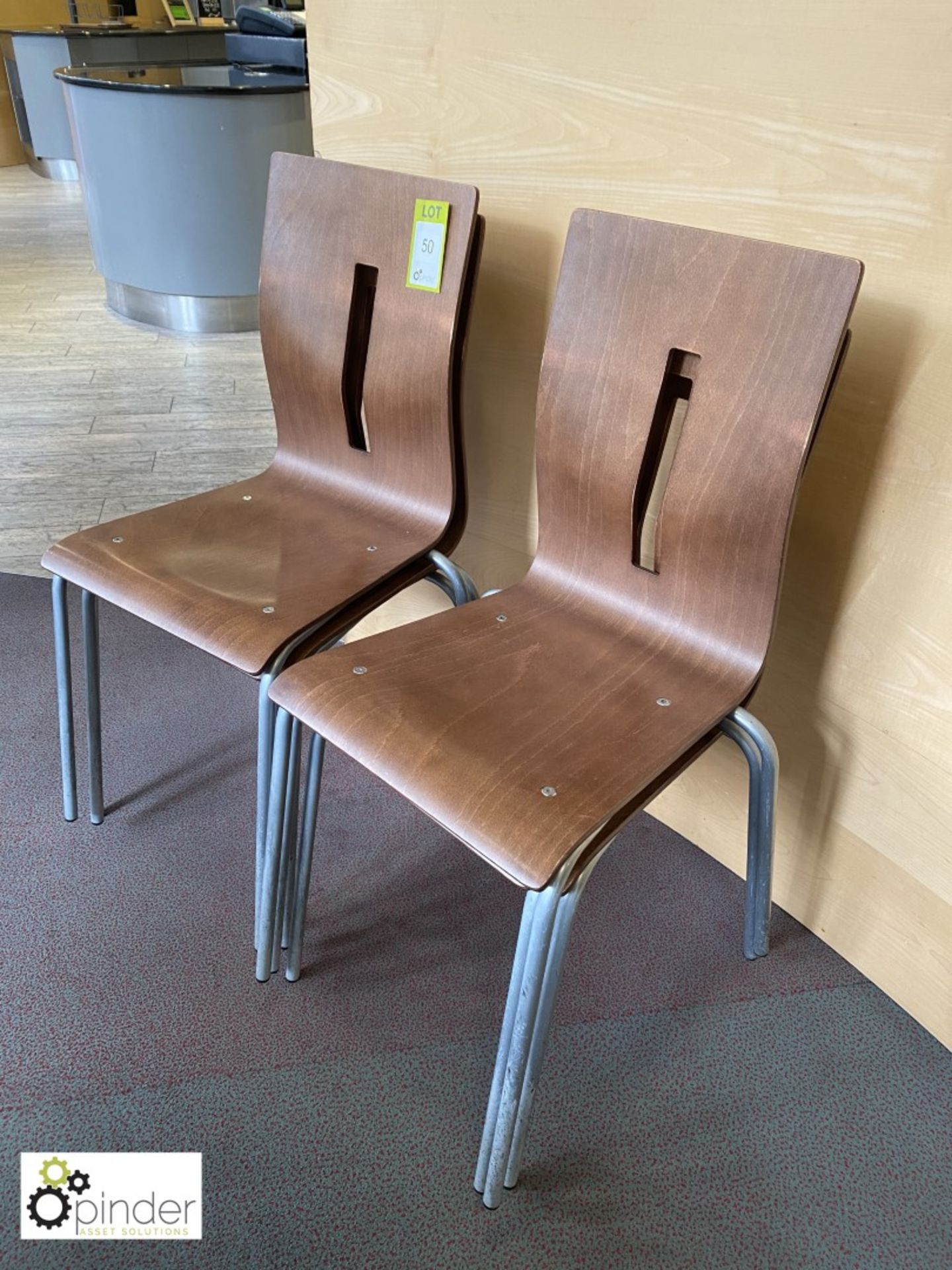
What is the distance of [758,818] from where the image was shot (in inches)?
46.5

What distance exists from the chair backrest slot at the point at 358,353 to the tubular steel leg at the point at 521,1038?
0.81 metres

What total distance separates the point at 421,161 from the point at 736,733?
95 centimetres

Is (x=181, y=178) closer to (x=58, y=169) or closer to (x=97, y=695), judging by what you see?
(x=97, y=695)

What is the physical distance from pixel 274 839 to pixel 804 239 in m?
0.94

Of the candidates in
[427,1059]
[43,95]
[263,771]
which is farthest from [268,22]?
[427,1059]

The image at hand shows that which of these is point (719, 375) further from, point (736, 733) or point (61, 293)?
point (61, 293)

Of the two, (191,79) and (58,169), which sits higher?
(191,79)

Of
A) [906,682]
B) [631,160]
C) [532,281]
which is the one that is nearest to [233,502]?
[532,281]

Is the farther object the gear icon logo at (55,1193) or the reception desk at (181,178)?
the reception desk at (181,178)

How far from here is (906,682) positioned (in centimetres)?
117

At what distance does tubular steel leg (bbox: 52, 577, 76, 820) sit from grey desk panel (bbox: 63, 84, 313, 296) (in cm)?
268

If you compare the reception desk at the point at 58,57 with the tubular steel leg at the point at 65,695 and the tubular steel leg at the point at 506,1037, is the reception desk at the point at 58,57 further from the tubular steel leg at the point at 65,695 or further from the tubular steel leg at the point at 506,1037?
the tubular steel leg at the point at 506,1037

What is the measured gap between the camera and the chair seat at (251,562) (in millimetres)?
1185

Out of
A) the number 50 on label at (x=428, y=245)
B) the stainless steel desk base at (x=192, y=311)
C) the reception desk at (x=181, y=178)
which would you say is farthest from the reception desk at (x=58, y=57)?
the number 50 on label at (x=428, y=245)
